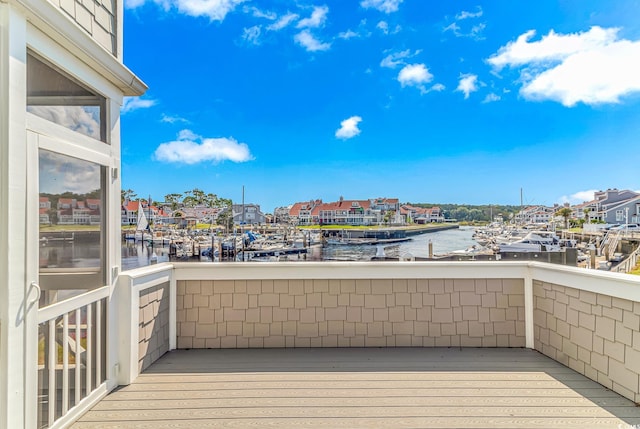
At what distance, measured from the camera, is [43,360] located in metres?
1.83

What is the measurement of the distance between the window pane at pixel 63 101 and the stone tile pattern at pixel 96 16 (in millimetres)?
374

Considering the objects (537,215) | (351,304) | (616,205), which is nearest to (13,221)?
(351,304)

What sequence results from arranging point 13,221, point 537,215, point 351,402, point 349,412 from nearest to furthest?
1. point 13,221
2. point 349,412
3. point 351,402
4. point 537,215

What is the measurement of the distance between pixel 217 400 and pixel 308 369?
0.77 meters

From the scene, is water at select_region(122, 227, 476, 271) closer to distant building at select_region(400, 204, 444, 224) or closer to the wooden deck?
distant building at select_region(400, 204, 444, 224)

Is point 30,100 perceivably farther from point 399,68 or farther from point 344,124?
point 344,124

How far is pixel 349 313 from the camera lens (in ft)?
10.8

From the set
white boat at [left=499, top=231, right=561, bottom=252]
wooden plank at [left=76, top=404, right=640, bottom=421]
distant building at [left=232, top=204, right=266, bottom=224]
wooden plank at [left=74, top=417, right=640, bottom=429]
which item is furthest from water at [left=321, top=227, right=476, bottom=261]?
wooden plank at [left=74, top=417, right=640, bottom=429]

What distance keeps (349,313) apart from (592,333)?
1.93 m

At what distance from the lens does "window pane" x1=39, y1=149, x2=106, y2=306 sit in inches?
72.6

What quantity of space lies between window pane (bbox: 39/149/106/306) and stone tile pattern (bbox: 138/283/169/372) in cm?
54

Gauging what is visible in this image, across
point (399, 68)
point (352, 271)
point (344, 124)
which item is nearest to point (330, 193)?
point (344, 124)

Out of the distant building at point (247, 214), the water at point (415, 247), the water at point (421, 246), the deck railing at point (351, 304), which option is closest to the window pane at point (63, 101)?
the deck railing at point (351, 304)

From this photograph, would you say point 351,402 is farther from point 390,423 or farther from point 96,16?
point 96,16
